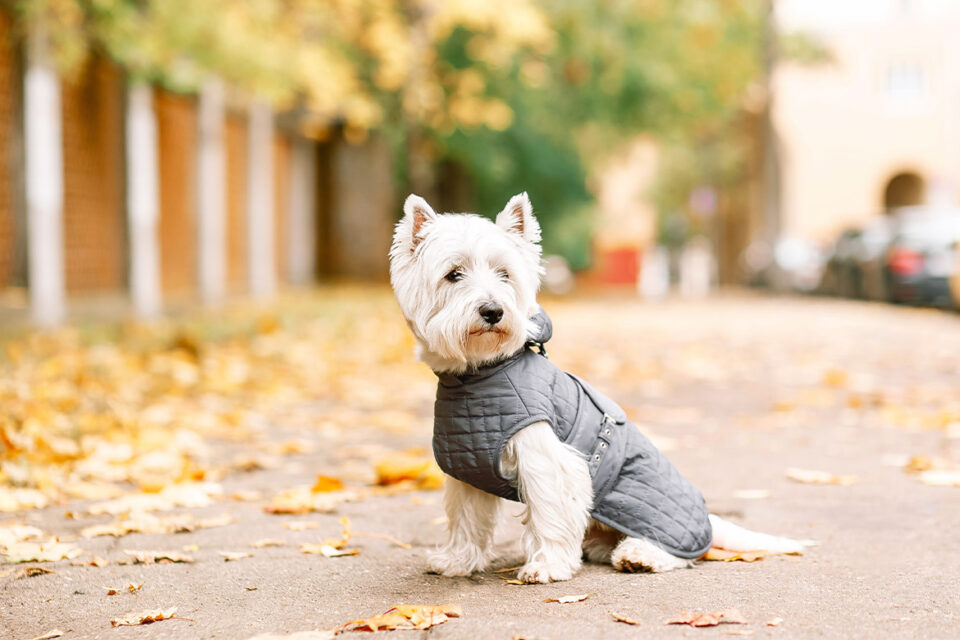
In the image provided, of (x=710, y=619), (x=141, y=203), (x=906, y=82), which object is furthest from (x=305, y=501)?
(x=906, y=82)

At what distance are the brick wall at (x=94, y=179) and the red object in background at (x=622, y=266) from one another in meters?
39.0

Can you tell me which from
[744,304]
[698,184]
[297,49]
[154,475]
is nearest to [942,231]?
[744,304]

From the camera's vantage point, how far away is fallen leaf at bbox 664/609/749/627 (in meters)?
2.91

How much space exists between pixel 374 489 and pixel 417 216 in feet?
6.52

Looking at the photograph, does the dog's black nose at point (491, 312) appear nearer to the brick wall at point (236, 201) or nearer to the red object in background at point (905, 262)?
the red object in background at point (905, 262)

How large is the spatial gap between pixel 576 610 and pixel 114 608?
4.68 feet

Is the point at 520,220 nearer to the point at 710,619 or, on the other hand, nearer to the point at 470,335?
the point at 470,335

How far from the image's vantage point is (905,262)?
18797mm

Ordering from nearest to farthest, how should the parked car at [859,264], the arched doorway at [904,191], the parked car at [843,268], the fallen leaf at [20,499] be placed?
1. the fallen leaf at [20,499]
2. the parked car at [859,264]
3. the parked car at [843,268]
4. the arched doorway at [904,191]

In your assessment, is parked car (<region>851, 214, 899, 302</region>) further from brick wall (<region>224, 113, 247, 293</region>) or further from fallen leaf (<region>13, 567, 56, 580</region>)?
fallen leaf (<region>13, 567, 56, 580</region>)

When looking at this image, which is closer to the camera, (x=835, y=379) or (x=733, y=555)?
(x=733, y=555)

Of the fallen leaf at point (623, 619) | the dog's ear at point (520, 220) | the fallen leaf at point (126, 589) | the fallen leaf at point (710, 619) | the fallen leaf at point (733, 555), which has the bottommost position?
the fallen leaf at point (733, 555)

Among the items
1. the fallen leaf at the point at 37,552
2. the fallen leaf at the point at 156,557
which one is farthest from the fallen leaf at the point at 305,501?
the fallen leaf at the point at 37,552

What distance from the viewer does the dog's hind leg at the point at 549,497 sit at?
3.33 meters
